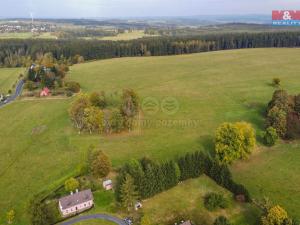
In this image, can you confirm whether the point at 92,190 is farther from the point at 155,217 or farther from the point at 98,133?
the point at 98,133

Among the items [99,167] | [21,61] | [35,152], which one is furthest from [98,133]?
[21,61]

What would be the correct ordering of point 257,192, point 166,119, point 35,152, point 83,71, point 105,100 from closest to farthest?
point 257,192 < point 35,152 < point 166,119 < point 105,100 < point 83,71

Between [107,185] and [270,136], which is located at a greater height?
[270,136]

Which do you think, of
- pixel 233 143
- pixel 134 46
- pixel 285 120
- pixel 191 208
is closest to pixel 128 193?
pixel 191 208

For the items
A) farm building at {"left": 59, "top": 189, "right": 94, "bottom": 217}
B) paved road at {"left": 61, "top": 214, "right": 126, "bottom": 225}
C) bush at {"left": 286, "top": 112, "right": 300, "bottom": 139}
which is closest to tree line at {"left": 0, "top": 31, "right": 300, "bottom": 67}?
bush at {"left": 286, "top": 112, "right": 300, "bottom": 139}

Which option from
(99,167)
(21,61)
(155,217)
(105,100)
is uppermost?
(21,61)

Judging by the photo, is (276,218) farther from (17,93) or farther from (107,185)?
(17,93)
